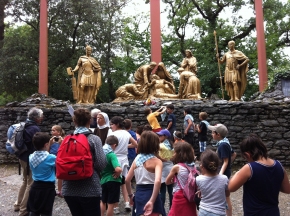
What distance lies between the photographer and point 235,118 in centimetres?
822

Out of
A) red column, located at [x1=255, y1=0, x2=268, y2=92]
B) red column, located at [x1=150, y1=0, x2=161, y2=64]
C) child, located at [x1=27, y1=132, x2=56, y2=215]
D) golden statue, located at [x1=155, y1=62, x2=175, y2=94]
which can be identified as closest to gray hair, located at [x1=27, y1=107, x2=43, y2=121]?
child, located at [x1=27, y1=132, x2=56, y2=215]

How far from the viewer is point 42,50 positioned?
46.7 ft

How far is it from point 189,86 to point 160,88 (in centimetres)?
109

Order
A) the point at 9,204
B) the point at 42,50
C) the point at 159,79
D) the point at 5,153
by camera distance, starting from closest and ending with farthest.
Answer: the point at 9,204, the point at 5,153, the point at 159,79, the point at 42,50

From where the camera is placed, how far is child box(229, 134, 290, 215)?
86.7 inches

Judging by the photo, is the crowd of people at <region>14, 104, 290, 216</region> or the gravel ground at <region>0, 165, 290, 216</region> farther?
the gravel ground at <region>0, 165, 290, 216</region>

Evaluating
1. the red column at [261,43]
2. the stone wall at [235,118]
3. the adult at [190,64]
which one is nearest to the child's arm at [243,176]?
the stone wall at [235,118]

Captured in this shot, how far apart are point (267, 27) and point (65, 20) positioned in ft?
44.9

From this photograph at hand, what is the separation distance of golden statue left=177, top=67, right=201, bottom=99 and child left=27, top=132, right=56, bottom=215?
311 inches

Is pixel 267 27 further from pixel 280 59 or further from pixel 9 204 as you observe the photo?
pixel 9 204

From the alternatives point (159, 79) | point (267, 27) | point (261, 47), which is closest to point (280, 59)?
point (267, 27)

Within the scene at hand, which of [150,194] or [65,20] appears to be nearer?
[150,194]

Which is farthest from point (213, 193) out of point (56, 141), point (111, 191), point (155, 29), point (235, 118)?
point (155, 29)

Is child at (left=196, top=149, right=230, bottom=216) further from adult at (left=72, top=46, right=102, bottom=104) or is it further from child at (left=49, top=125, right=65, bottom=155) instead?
adult at (left=72, top=46, right=102, bottom=104)
